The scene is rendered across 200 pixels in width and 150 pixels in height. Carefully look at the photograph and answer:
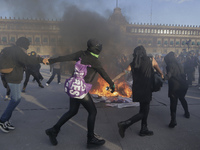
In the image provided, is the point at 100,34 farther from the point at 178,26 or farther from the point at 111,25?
the point at 178,26

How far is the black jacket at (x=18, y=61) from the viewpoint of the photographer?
2.77 m

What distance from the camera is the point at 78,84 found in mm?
2252

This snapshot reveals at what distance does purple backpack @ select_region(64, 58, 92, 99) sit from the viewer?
88.4 inches

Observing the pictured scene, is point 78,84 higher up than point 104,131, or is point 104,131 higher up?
point 78,84

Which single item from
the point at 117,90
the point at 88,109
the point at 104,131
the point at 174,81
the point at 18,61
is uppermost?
the point at 18,61

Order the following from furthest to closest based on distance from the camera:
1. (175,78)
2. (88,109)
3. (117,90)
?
1. (117,90)
2. (175,78)
3. (88,109)

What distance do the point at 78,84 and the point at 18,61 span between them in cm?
133

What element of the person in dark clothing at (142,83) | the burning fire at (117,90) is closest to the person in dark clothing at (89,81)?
the person in dark clothing at (142,83)

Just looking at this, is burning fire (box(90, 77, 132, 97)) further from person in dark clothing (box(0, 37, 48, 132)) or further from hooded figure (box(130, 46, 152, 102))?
person in dark clothing (box(0, 37, 48, 132))

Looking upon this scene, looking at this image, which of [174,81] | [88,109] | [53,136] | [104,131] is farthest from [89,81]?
[174,81]

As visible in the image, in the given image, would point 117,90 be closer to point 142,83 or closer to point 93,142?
point 142,83

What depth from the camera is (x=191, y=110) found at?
4.32m

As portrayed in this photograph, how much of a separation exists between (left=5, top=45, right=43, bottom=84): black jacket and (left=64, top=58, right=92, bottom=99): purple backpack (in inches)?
34.2

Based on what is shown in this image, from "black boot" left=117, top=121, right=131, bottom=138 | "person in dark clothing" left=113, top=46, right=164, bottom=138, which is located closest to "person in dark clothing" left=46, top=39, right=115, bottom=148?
"black boot" left=117, top=121, right=131, bottom=138
